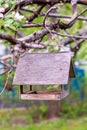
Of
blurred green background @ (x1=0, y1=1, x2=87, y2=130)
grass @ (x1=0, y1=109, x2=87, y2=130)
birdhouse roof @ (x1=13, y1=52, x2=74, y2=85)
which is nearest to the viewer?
birdhouse roof @ (x1=13, y1=52, x2=74, y2=85)

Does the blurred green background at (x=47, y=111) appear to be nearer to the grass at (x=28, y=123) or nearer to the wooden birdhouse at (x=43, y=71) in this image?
the grass at (x=28, y=123)

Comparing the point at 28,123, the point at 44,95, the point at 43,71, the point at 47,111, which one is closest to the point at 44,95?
the point at 44,95

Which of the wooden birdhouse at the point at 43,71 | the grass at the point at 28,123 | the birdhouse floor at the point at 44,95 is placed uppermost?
the wooden birdhouse at the point at 43,71

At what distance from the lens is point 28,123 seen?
9.60 metres

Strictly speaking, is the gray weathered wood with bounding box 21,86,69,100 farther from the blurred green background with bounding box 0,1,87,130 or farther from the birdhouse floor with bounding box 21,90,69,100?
the blurred green background with bounding box 0,1,87,130

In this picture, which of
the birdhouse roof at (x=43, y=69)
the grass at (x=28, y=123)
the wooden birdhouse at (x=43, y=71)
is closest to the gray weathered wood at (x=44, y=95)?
the wooden birdhouse at (x=43, y=71)

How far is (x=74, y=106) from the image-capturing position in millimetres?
10516

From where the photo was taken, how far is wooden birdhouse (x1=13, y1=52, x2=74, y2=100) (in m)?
3.02

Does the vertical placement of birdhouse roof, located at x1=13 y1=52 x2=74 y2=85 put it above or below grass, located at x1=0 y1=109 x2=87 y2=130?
above

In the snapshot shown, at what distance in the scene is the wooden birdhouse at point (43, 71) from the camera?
302cm

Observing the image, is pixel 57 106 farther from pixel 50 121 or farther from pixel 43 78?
pixel 43 78

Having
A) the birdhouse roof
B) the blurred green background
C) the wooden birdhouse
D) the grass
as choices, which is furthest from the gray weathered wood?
the blurred green background

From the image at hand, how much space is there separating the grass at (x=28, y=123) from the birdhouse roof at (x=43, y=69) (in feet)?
18.9

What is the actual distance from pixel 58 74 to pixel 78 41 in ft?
5.88
